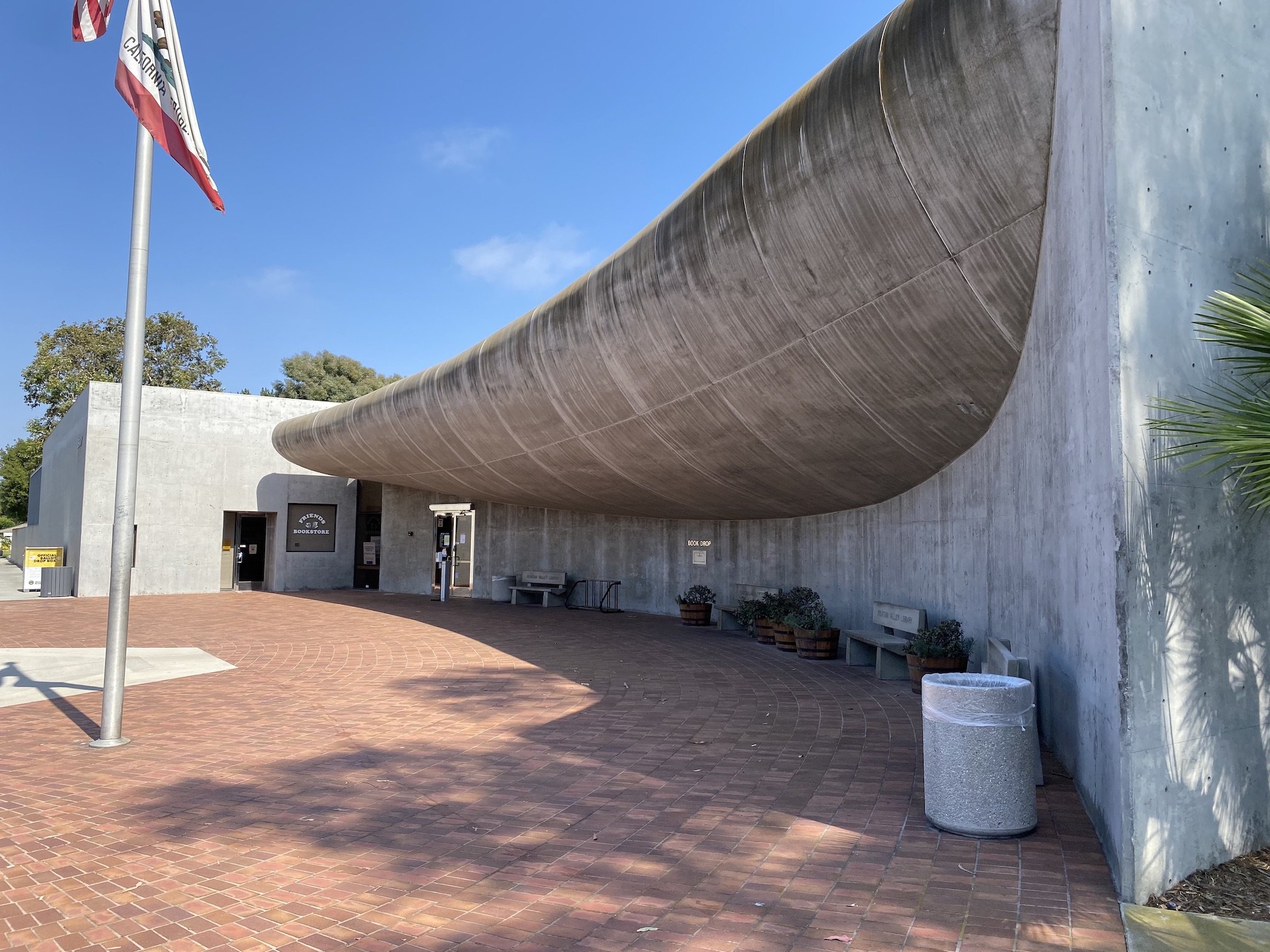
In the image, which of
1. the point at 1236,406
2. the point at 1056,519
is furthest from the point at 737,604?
the point at 1236,406

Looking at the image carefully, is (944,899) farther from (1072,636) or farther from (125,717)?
(125,717)

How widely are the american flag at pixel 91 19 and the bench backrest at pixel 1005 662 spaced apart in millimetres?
8883

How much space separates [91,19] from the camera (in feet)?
23.2

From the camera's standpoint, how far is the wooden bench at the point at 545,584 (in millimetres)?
18609

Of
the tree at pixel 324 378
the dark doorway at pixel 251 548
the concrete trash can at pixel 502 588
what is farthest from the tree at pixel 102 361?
the concrete trash can at pixel 502 588

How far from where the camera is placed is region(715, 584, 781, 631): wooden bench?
1392cm

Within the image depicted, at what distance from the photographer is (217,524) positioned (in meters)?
22.8

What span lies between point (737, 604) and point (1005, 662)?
30.1 feet

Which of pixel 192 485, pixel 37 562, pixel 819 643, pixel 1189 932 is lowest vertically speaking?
pixel 1189 932

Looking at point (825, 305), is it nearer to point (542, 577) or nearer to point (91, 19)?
point (91, 19)

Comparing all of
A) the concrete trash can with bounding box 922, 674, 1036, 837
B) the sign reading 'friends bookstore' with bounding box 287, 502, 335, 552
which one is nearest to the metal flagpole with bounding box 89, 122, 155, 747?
the concrete trash can with bounding box 922, 674, 1036, 837

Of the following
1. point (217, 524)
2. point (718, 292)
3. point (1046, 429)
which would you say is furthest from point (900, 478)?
point (217, 524)

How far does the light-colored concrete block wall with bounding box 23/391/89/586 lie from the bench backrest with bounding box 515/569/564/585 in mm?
11880

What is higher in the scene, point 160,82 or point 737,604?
point 160,82
